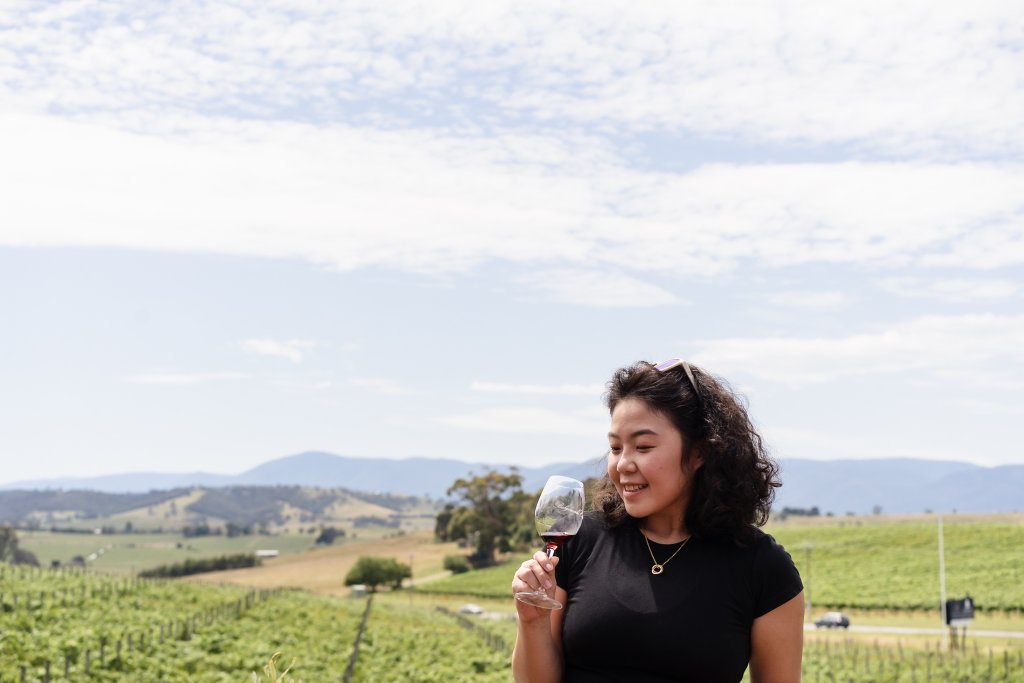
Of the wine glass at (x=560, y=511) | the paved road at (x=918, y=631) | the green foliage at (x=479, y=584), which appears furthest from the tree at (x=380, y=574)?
the wine glass at (x=560, y=511)

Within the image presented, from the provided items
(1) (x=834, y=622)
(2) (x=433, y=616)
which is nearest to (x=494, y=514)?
(2) (x=433, y=616)

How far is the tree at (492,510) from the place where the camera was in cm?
8081

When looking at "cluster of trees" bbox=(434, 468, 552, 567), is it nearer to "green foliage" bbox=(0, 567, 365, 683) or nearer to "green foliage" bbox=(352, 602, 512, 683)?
"green foliage" bbox=(0, 567, 365, 683)

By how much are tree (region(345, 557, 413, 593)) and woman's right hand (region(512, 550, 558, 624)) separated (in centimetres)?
7539

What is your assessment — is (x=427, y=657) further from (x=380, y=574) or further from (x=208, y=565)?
(x=208, y=565)

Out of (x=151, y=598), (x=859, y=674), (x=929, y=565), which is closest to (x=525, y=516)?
(x=929, y=565)

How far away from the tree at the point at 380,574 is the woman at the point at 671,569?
7534cm

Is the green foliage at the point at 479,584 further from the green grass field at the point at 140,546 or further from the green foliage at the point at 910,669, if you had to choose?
the green grass field at the point at 140,546

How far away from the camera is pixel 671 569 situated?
9.11 feet

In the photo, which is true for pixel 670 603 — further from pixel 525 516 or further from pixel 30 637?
pixel 525 516

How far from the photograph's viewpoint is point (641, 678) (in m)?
2.68

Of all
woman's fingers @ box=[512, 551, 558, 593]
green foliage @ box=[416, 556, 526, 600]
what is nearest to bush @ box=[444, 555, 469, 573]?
green foliage @ box=[416, 556, 526, 600]

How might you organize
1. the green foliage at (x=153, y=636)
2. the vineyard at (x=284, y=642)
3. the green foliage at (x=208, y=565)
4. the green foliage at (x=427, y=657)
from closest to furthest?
1. the green foliage at (x=153, y=636)
2. the vineyard at (x=284, y=642)
3. the green foliage at (x=427, y=657)
4. the green foliage at (x=208, y=565)

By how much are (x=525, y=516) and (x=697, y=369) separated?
7666 cm
